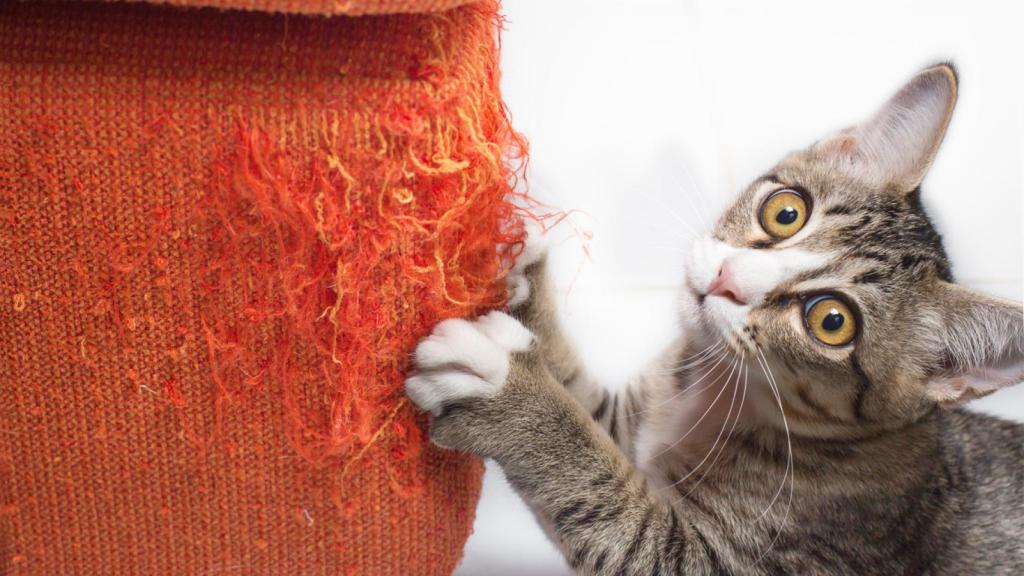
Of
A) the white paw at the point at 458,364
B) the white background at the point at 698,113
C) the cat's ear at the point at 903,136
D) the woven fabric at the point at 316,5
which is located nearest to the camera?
the woven fabric at the point at 316,5

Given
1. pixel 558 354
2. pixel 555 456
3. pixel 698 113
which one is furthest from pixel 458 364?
pixel 698 113

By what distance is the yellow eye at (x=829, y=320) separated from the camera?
86cm

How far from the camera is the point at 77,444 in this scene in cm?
76

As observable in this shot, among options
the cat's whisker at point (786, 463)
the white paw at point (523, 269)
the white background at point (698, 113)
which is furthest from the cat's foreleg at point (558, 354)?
the cat's whisker at point (786, 463)

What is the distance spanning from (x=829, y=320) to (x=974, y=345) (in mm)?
146

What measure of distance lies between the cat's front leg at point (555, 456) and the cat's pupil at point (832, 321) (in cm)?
27

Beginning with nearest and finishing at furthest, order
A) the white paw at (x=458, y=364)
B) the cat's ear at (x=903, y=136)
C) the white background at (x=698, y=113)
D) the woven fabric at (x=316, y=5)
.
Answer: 1. the woven fabric at (x=316, y=5)
2. the white paw at (x=458, y=364)
3. the cat's ear at (x=903, y=136)
4. the white background at (x=698, y=113)

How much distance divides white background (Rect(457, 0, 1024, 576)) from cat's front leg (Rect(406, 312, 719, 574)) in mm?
394

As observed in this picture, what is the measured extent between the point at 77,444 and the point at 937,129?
0.97 m

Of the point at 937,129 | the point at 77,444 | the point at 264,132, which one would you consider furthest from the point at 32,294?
the point at 937,129

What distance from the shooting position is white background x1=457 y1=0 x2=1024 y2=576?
4.28ft

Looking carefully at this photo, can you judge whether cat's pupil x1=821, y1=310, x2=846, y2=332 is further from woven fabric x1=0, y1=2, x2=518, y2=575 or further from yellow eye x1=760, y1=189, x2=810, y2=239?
woven fabric x1=0, y1=2, x2=518, y2=575

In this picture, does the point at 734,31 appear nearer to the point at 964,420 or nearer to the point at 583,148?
the point at 583,148

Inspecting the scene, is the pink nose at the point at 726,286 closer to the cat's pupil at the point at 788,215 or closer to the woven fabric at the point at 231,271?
the cat's pupil at the point at 788,215
